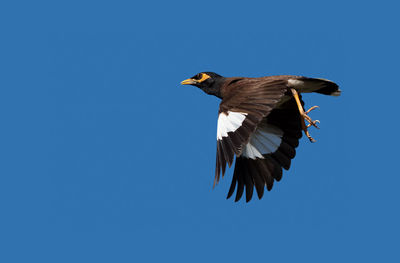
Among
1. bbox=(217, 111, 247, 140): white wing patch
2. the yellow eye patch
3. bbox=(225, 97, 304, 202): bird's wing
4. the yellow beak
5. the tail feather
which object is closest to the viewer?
bbox=(217, 111, 247, 140): white wing patch

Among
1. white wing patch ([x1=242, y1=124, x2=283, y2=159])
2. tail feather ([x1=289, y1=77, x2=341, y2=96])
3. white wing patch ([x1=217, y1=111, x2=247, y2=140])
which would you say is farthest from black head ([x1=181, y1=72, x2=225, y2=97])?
white wing patch ([x1=217, y1=111, x2=247, y2=140])

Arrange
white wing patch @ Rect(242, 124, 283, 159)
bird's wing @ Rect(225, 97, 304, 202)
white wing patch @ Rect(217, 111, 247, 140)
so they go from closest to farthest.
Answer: white wing patch @ Rect(217, 111, 247, 140) < bird's wing @ Rect(225, 97, 304, 202) < white wing patch @ Rect(242, 124, 283, 159)

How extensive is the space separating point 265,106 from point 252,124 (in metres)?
0.39

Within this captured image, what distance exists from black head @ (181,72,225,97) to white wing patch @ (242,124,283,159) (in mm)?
1124

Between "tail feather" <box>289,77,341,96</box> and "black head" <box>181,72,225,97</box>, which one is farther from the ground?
"black head" <box>181,72,225,97</box>

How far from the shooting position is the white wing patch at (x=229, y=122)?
9.23 metres

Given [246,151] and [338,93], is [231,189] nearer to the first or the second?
→ [246,151]

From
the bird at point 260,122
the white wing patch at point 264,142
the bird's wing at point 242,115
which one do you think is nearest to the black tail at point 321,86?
the bird at point 260,122

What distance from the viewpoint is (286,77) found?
1014 cm

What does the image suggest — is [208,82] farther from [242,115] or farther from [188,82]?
[242,115]

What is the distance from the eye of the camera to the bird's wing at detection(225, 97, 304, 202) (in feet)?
36.1

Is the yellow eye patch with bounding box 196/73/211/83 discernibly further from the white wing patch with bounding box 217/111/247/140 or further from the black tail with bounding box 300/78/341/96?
the white wing patch with bounding box 217/111/247/140

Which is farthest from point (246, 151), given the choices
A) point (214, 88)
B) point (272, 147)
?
point (214, 88)

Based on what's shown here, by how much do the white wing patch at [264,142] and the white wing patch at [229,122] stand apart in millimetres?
1964
